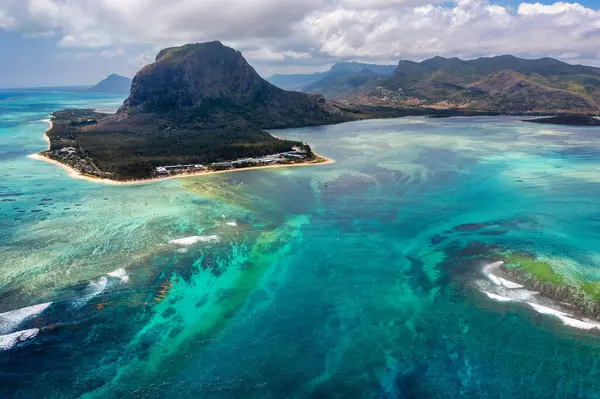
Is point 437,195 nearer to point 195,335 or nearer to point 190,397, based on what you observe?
point 195,335

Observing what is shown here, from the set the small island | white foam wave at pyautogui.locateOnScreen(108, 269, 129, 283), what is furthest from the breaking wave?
the small island

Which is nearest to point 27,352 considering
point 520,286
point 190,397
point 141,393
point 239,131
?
point 141,393

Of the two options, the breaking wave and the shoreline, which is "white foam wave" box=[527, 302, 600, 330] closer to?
the breaking wave

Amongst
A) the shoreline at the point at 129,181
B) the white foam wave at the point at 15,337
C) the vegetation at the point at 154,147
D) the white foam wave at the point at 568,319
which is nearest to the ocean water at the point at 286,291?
the white foam wave at the point at 15,337

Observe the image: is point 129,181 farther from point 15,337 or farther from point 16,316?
point 15,337

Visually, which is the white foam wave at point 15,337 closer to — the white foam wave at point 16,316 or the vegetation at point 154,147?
the white foam wave at point 16,316

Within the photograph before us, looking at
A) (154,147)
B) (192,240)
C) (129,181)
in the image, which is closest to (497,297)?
(192,240)

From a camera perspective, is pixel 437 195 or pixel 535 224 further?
pixel 437 195
